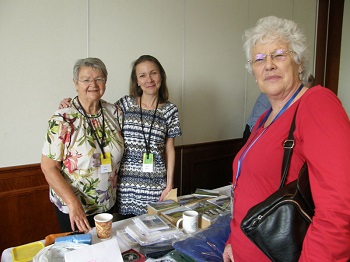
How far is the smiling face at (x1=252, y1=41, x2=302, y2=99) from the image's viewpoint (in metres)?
0.97

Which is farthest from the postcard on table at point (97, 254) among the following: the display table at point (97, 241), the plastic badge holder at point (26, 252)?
the plastic badge holder at point (26, 252)

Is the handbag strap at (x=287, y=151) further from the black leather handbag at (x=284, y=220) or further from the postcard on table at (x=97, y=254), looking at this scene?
the postcard on table at (x=97, y=254)

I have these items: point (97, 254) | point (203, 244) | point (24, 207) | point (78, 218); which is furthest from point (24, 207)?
point (203, 244)

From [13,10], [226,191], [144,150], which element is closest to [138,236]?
[144,150]

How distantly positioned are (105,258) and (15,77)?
1701 mm

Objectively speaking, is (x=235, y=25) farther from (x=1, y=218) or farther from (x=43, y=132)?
(x=1, y=218)

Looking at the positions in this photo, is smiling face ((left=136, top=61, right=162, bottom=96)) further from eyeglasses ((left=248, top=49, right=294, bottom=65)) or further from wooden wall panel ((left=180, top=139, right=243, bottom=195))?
wooden wall panel ((left=180, top=139, right=243, bottom=195))

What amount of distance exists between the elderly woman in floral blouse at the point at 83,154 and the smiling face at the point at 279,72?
3.39ft

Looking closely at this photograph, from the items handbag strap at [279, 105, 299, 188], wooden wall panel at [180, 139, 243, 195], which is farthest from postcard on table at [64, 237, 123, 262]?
wooden wall panel at [180, 139, 243, 195]

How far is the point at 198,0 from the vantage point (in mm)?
3068

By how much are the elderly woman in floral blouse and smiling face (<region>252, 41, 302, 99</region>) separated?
3.39ft

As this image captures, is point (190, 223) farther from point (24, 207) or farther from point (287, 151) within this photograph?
point (24, 207)

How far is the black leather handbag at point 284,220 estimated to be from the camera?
28.2 inches

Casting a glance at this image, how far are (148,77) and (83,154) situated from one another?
0.67m
